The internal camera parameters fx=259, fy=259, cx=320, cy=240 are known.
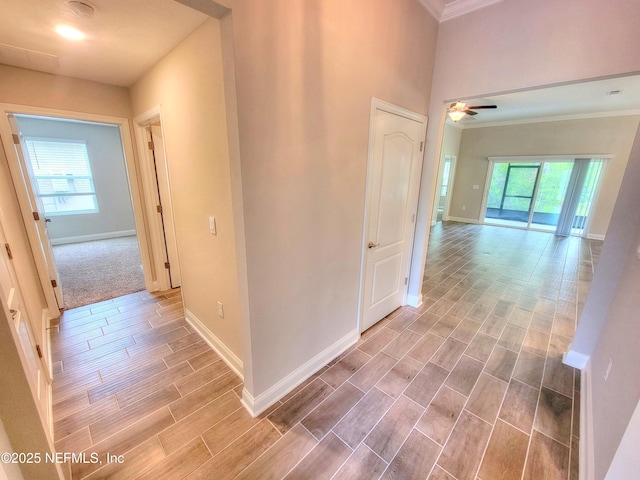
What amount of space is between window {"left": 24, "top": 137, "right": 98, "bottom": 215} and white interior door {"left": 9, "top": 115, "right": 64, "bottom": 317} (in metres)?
3.60

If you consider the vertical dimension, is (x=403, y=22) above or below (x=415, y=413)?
above

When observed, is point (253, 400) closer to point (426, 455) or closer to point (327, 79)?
point (426, 455)

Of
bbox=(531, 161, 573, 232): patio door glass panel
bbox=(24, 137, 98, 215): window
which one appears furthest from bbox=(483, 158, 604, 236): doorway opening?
bbox=(24, 137, 98, 215): window

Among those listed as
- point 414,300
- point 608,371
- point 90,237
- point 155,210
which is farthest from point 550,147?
point 90,237

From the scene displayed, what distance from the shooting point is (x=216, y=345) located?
7.75ft

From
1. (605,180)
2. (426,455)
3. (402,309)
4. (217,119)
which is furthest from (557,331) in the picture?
(605,180)

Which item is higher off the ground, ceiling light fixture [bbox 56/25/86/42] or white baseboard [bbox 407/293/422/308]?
ceiling light fixture [bbox 56/25/86/42]

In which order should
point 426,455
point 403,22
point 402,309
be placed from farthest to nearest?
point 402,309
point 403,22
point 426,455

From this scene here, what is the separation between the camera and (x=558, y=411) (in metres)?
1.79

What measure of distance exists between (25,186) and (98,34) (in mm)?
1767

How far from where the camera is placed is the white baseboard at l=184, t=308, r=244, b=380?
211 centimetres

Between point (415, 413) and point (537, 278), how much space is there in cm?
364

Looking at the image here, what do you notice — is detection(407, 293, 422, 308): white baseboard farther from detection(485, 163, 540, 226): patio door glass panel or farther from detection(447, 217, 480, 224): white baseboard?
detection(485, 163, 540, 226): patio door glass panel

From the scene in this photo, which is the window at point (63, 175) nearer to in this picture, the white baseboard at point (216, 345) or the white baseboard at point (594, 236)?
the white baseboard at point (216, 345)
